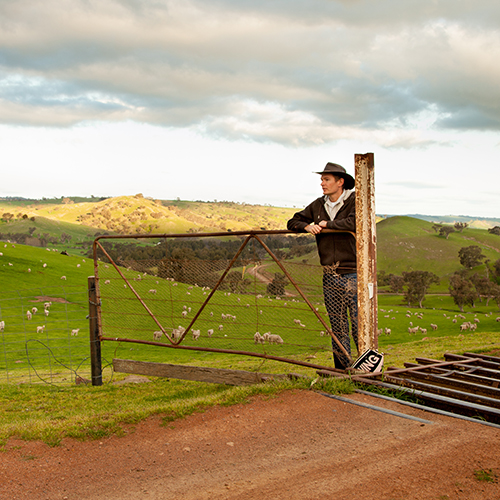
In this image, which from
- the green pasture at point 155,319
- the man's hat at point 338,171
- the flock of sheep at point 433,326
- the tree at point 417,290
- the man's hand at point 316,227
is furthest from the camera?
the tree at point 417,290

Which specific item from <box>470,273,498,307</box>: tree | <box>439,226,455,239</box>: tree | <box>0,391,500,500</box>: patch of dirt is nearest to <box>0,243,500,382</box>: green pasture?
<box>0,391,500,500</box>: patch of dirt

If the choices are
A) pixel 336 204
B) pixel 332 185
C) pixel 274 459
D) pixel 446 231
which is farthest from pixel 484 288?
pixel 274 459

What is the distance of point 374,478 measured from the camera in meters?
3.88

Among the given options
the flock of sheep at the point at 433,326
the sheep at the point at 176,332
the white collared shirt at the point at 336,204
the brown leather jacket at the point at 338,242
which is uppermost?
the white collared shirt at the point at 336,204

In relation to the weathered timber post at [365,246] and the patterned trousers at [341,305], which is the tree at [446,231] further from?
the weathered timber post at [365,246]

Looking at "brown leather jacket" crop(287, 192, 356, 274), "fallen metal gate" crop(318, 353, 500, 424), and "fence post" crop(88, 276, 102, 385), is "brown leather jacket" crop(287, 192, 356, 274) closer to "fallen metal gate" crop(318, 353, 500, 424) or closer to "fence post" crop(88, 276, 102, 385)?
"fallen metal gate" crop(318, 353, 500, 424)

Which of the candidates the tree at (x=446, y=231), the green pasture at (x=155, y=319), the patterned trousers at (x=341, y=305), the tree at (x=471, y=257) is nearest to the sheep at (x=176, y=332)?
the green pasture at (x=155, y=319)

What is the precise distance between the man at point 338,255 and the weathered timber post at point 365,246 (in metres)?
0.26

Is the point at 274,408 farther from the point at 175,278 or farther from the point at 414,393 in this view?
the point at 175,278

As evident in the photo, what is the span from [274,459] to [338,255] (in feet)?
12.3

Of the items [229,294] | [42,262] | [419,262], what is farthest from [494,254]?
[229,294]

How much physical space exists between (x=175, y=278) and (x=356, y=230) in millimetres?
4240

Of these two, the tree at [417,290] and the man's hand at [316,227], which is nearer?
the man's hand at [316,227]

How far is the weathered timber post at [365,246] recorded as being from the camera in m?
6.88
